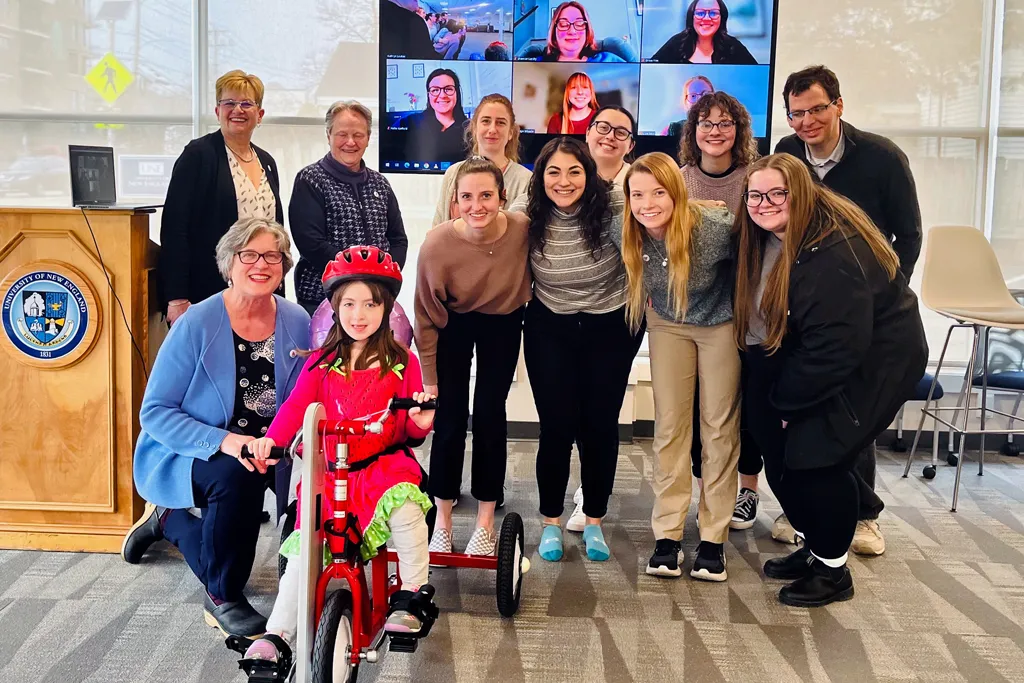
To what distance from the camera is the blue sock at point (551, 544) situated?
3.24m

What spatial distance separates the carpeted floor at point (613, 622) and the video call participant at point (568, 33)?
253 centimetres

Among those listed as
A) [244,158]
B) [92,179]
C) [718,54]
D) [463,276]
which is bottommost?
[463,276]

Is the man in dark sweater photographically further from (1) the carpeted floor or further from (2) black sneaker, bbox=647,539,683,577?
(2) black sneaker, bbox=647,539,683,577

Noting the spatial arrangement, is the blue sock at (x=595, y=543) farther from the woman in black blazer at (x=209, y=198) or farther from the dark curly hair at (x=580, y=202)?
the woman in black blazer at (x=209, y=198)

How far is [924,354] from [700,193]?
2.92 feet

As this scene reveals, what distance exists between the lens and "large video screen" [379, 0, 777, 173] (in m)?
4.81

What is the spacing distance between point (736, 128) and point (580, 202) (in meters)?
0.66

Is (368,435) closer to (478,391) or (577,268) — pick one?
(478,391)

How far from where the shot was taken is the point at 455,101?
4.88 meters

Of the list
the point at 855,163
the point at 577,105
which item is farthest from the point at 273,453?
the point at 577,105

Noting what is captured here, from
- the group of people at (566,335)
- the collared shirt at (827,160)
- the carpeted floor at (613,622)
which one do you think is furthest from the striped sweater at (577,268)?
the carpeted floor at (613,622)

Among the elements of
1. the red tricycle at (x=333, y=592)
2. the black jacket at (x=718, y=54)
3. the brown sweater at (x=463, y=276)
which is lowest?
the red tricycle at (x=333, y=592)

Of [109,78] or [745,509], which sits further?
[109,78]

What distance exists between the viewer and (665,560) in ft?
10.2
